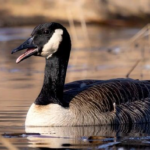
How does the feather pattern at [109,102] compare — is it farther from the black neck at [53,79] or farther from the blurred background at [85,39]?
the blurred background at [85,39]

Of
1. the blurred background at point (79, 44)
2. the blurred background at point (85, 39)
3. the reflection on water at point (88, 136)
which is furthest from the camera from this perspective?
the blurred background at point (85, 39)

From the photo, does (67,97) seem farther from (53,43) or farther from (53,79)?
(53,43)

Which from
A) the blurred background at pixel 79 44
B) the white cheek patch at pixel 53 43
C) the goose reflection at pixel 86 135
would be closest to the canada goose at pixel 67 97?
the white cheek patch at pixel 53 43

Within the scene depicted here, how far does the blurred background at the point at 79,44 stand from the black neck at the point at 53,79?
662 mm

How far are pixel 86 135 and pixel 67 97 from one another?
145 centimetres

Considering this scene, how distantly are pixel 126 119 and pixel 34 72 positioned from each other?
676 centimetres

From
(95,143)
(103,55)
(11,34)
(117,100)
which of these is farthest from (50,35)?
(11,34)

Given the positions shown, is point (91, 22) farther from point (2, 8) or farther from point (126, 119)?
point (126, 119)

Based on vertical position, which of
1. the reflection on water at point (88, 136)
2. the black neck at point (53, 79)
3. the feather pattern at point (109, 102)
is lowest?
the reflection on water at point (88, 136)

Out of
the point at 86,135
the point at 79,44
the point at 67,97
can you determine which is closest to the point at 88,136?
the point at 86,135

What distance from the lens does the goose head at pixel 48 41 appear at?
11328 mm

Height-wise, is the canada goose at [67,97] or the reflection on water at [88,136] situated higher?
the canada goose at [67,97]

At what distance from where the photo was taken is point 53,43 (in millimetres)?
11422

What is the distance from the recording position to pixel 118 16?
3269cm
